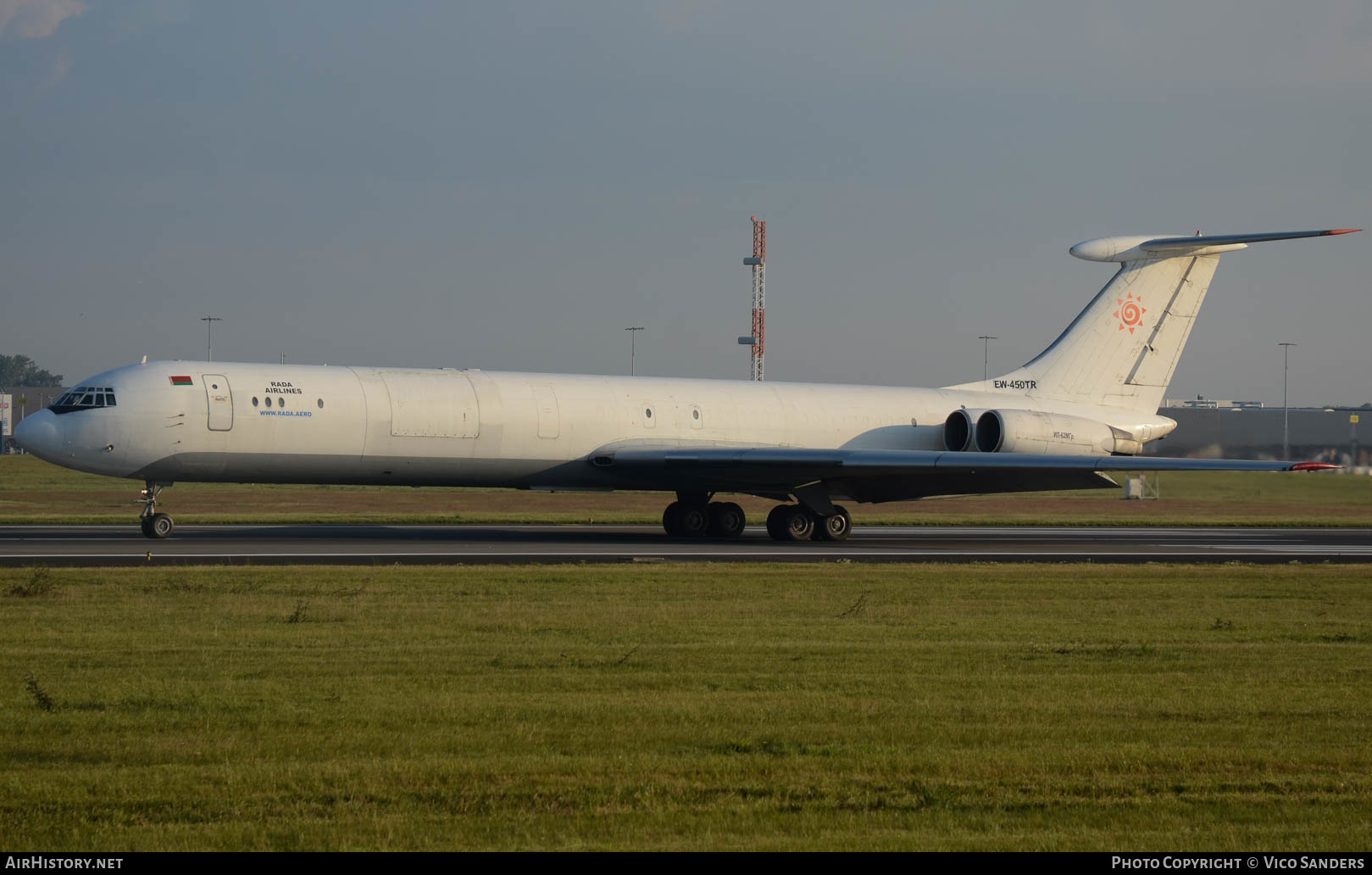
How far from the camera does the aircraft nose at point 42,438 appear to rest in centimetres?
2558

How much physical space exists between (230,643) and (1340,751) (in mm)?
9388

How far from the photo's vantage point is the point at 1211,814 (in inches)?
274

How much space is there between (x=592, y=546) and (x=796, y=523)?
5.73m

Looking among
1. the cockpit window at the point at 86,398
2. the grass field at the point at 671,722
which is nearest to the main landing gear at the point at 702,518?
the cockpit window at the point at 86,398

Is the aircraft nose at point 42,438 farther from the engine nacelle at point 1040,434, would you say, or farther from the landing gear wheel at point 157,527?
the engine nacelle at point 1040,434

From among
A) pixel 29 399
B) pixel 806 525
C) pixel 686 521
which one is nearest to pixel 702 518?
pixel 686 521

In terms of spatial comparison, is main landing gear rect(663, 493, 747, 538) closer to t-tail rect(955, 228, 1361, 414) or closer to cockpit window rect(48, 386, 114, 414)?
t-tail rect(955, 228, 1361, 414)

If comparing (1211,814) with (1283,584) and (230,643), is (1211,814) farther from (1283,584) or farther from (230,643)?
(1283,584)

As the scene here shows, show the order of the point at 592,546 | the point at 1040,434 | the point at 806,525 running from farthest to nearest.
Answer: the point at 1040,434
the point at 806,525
the point at 592,546

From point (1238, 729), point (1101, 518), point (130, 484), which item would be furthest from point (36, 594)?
point (130, 484)

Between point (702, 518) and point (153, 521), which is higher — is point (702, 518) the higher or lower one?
the lower one

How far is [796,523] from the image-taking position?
3022 centimetres

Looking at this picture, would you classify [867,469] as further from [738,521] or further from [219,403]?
[219,403]

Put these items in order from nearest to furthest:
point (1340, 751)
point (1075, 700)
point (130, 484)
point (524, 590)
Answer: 1. point (1340, 751)
2. point (1075, 700)
3. point (524, 590)
4. point (130, 484)
